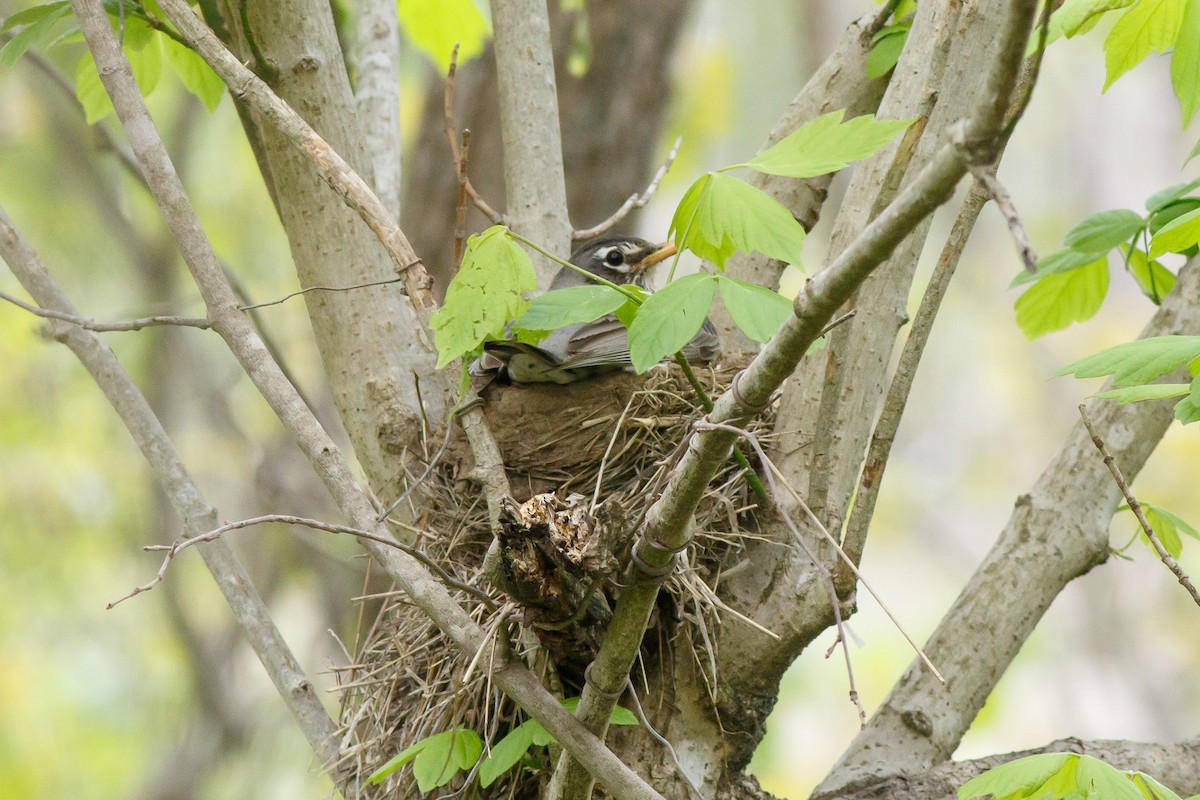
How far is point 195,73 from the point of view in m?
2.87

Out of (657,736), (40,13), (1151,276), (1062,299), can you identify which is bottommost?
(657,736)

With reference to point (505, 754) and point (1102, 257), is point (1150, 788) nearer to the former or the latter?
point (505, 754)

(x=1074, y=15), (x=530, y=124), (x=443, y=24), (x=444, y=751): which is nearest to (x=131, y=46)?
(x=530, y=124)

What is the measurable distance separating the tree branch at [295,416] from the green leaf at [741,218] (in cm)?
73

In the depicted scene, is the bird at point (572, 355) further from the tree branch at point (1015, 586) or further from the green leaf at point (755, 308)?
the green leaf at point (755, 308)

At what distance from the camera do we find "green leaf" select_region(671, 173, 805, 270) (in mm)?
1548

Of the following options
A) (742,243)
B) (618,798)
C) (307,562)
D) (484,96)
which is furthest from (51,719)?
(742,243)

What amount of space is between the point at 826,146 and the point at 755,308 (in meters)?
0.24

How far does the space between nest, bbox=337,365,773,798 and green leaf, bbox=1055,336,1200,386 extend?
0.71 m

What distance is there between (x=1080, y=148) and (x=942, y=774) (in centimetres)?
1211

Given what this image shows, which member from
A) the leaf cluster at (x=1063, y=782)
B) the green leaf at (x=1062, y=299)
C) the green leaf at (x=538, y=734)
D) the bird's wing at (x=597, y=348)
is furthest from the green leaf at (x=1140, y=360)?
the bird's wing at (x=597, y=348)

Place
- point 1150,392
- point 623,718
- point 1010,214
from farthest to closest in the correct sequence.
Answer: point 623,718 → point 1150,392 → point 1010,214

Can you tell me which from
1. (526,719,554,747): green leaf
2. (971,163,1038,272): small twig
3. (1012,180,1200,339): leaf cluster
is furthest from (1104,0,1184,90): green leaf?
(526,719,554,747): green leaf

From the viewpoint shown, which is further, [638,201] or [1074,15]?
[638,201]
